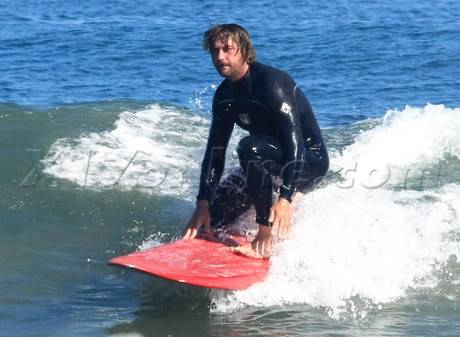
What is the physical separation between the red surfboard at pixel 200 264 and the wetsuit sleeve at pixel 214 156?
1.26 ft

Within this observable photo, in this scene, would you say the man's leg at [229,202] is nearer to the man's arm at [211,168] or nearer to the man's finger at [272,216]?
the man's arm at [211,168]

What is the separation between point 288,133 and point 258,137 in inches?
9.5

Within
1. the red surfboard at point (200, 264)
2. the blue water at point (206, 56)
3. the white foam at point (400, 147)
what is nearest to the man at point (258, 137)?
the red surfboard at point (200, 264)

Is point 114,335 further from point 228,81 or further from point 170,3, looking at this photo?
point 170,3

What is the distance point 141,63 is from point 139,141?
5.91m

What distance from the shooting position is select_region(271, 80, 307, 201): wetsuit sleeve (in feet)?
21.5

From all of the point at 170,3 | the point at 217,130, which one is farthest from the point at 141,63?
the point at 217,130

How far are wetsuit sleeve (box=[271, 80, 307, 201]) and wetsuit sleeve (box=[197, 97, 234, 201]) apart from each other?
48cm

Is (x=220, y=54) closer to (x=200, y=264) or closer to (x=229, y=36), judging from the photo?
(x=229, y=36)

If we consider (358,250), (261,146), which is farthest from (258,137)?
(358,250)

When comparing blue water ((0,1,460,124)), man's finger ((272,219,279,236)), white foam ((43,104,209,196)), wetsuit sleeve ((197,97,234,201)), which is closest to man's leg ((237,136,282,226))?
man's finger ((272,219,279,236))

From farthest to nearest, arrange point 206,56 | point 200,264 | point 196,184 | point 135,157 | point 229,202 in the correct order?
1. point 206,56
2. point 135,157
3. point 196,184
4. point 229,202
5. point 200,264

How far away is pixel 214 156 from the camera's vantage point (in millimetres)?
6996

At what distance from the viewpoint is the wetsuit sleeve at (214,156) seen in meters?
6.96
